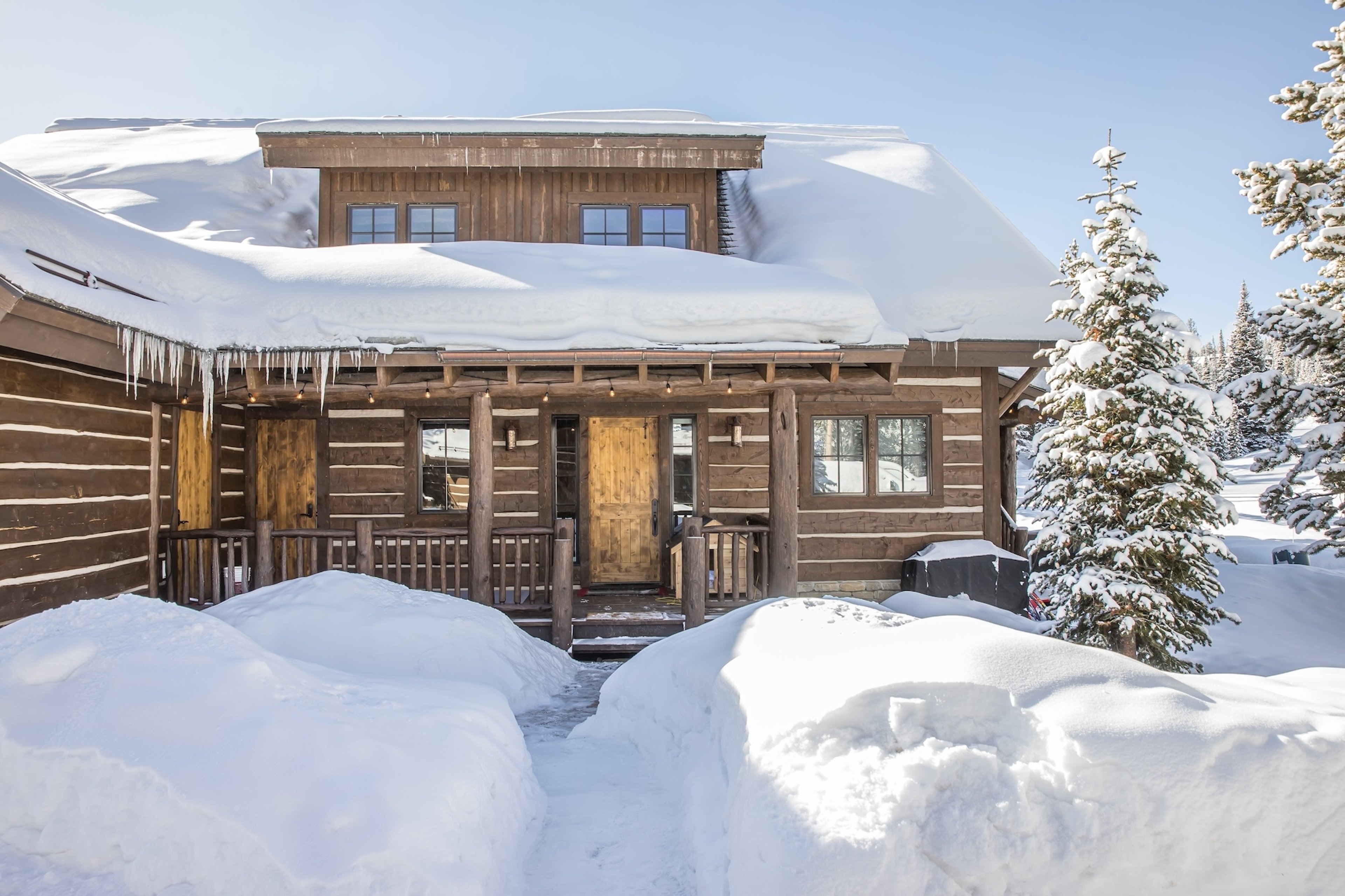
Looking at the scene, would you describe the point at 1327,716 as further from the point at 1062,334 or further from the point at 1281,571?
the point at 1281,571

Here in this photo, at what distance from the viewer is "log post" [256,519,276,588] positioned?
23.7 ft

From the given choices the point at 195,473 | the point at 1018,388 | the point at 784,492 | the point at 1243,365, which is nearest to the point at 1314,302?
the point at 1018,388

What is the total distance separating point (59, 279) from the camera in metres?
5.30

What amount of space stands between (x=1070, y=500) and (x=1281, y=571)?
632 centimetres

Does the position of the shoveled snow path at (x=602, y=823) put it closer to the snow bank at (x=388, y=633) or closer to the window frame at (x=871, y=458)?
the snow bank at (x=388, y=633)

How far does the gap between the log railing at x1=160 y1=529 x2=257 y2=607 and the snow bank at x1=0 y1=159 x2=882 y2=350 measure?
205 cm

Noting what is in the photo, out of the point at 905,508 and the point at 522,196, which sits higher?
the point at 522,196

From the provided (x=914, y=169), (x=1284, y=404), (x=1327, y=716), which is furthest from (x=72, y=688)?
(x=914, y=169)

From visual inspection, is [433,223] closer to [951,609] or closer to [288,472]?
[288,472]

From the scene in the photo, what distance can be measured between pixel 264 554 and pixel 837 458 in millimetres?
6637

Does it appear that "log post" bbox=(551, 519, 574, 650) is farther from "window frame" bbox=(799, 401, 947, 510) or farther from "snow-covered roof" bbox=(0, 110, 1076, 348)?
"window frame" bbox=(799, 401, 947, 510)

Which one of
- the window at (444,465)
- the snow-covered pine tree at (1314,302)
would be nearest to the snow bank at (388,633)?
the window at (444,465)

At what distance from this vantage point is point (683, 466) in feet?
31.8

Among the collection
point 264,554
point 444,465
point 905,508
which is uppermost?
point 444,465
